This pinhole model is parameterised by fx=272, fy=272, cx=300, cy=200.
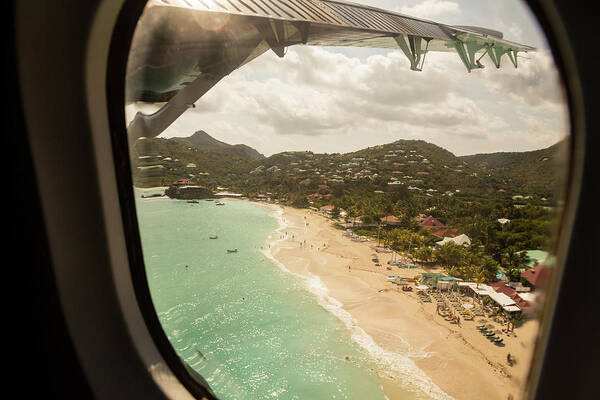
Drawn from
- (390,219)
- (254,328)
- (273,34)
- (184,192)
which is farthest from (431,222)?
(273,34)

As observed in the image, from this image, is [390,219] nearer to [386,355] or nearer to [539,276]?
[386,355]

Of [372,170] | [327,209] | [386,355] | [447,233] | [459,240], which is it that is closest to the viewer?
[386,355]

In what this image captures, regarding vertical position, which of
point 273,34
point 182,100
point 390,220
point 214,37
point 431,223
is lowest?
point 390,220

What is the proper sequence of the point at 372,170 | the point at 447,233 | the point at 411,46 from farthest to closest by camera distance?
the point at 372,170 → the point at 447,233 → the point at 411,46

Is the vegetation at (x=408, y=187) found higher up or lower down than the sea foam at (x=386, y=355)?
higher up

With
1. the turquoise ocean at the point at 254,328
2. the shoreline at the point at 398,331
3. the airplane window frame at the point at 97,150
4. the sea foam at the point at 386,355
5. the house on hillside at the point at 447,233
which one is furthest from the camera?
the house on hillside at the point at 447,233

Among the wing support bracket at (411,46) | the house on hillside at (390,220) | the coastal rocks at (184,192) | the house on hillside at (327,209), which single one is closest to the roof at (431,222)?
the house on hillside at (390,220)

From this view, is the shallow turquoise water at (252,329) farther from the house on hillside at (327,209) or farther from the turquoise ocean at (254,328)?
the house on hillside at (327,209)
